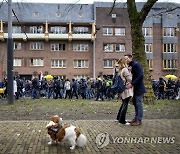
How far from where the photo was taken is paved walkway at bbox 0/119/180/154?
655 centimetres

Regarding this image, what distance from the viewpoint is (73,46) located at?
63.0 meters

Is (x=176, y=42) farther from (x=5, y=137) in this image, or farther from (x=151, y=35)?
(x=5, y=137)

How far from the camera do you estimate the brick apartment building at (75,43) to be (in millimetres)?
61562

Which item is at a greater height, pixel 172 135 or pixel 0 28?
pixel 0 28

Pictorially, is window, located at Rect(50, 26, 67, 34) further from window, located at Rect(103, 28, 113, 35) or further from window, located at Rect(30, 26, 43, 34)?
window, located at Rect(103, 28, 113, 35)

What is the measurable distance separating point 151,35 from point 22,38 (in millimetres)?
23938

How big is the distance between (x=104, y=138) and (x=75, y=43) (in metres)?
55.9

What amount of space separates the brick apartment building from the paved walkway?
171 feet

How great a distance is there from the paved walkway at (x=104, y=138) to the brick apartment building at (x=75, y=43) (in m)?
52.2

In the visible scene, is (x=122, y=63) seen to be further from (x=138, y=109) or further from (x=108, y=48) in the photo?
(x=108, y=48)

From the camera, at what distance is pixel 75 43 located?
63031 millimetres

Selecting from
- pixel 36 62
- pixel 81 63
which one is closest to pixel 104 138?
pixel 81 63

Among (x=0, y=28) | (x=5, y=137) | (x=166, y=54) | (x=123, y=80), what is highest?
(x=0, y=28)

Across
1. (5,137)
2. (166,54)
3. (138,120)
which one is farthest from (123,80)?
(166,54)
